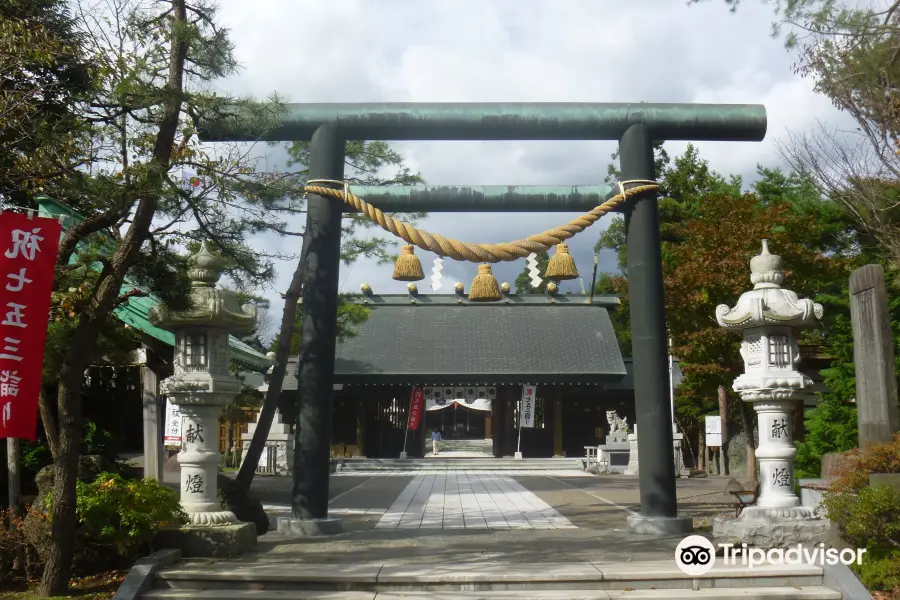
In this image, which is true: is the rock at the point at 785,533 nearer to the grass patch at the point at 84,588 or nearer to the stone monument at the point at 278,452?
the grass patch at the point at 84,588

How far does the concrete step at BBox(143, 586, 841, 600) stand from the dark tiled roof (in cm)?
2304

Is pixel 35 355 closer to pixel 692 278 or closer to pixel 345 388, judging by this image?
pixel 692 278

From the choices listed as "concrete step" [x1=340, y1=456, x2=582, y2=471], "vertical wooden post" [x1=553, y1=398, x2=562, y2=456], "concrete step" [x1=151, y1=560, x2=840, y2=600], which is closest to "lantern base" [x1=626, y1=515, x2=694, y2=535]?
"concrete step" [x1=151, y1=560, x2=840, y2=600]

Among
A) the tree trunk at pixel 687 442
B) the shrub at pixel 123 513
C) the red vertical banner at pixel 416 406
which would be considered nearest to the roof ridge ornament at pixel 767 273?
the shrub at pixel 123 513

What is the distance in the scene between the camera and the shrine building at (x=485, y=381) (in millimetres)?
30453

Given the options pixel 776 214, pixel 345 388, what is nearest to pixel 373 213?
pixel 776 214

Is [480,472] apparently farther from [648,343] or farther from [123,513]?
[123,513]

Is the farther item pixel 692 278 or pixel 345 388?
pixel 345 388

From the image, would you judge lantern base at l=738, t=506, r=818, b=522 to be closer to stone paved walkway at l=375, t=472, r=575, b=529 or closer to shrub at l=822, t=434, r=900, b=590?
shrub at l=822, t=434, r=900, b=590

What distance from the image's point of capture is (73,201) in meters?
9.23

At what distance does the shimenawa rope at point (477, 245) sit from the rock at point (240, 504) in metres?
3.65

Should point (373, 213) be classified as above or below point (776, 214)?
below

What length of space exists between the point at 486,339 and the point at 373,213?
24416mm

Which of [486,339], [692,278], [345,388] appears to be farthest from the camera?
[486,339]
